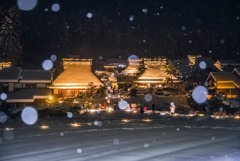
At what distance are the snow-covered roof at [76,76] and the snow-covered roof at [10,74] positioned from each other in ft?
15.6

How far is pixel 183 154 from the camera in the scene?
26.1 feet

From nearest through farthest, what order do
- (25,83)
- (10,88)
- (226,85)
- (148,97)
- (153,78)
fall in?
1. (148,97)
2. (10,88)
3. (25,83)
4. (226,85)
5. (153,78)

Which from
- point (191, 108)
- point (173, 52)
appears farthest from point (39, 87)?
point (173, 52)

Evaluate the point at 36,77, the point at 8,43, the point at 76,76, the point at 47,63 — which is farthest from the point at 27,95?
the point at 47,63

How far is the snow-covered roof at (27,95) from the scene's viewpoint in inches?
1148

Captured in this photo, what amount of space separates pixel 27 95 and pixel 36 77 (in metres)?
3.98

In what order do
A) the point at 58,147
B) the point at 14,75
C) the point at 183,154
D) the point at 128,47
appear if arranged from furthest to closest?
1. the point at 128,47
2. the point at 14,75
3. the point at 58,147
4. the point at 183,154

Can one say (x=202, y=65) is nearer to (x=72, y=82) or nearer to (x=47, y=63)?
(x=72, y=82)

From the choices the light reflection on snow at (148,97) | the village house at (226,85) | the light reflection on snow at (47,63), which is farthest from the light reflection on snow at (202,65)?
the light reflection on snow at (47,63)

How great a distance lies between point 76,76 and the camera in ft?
122

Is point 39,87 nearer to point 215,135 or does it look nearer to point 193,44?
point 215,135

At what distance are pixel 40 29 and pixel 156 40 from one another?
4450 cm

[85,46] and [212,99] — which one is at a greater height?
[85,46]

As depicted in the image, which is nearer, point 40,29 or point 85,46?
point 40,29
